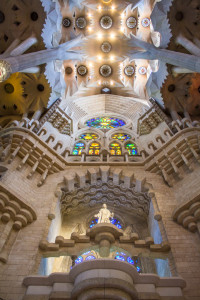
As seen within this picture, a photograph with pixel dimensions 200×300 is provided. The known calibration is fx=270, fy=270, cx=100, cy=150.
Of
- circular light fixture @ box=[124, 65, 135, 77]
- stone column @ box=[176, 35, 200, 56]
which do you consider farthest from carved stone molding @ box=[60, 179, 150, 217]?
circular light fixture @ box=[124, 65, 135, 77]

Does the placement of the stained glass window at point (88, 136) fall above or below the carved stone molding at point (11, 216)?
above

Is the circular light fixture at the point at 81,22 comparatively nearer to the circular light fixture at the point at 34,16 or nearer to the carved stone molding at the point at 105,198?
the circular light fixture at the point at 34,16

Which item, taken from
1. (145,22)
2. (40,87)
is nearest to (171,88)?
(145,22)

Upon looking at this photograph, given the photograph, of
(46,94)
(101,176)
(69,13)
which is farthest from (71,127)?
(69,13)

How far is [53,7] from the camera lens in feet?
Answer: 42.3

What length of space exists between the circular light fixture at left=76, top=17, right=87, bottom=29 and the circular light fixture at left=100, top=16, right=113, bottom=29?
3.83 ft

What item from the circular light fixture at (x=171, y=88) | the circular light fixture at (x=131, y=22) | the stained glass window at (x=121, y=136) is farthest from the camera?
the circular light fixture at (x=131, y=22)

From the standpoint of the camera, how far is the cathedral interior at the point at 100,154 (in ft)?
22.0

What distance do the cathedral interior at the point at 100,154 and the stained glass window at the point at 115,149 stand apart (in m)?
0.11

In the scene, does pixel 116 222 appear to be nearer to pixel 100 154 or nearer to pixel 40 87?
pixel 100 154

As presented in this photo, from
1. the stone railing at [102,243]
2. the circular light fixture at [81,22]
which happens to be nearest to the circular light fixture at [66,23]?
the circular light fixture at [81,22]

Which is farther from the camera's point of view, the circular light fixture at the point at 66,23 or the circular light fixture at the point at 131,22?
the circular light fixture at the point at 131,22

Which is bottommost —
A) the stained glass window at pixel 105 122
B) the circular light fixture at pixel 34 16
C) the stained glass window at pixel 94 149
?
the stained glass window at pixel 94 149

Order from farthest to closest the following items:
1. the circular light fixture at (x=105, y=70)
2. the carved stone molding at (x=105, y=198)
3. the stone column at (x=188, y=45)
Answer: the circular light fixture at (x=105, y=70)
the stone column at (x=188, y=45)
the carved stone molding at (x=105, y=198)
